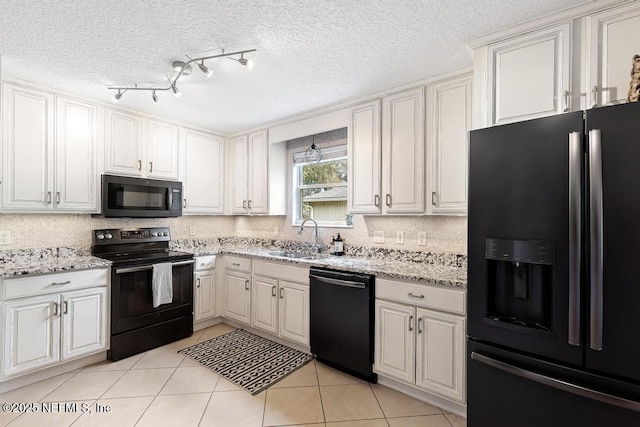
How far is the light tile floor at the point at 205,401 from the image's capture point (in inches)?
79.3

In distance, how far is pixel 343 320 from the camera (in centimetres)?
258

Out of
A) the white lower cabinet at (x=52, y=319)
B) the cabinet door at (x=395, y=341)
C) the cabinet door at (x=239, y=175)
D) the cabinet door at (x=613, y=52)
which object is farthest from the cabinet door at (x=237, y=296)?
the cabinet door at (x=613, y=52)

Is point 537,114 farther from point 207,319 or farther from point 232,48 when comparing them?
point 207,319

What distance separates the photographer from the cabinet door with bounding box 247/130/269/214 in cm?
388

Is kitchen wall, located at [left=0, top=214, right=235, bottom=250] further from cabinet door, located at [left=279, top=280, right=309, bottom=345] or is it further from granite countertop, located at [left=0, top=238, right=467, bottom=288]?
cabinet door, located at [left=279, top=280, right=309, bottom=345]

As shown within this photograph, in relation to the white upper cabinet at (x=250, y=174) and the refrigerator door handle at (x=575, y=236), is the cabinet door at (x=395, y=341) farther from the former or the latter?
the white upper cabinet at (x=250, y=174)

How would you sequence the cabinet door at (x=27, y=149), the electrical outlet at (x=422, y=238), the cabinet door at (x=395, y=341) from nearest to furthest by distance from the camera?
the cabinet door at (x=395, y=341) < the cabinet door at (x=27, y=149) < the electrical outlet at (x=422, y=238)

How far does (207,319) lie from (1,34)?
3.04m

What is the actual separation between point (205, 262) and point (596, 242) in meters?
3.47

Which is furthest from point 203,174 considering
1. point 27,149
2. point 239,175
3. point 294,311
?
point 294,311

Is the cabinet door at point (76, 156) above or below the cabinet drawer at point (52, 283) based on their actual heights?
above

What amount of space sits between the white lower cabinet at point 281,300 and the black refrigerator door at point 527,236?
5.28ft

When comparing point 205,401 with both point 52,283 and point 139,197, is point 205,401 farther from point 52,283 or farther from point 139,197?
point 139,197

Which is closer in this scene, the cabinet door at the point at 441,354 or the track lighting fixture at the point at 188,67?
the cabinet door at the point at 441,354
